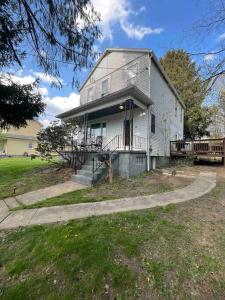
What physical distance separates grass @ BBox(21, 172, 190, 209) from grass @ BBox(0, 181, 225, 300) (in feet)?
5.57

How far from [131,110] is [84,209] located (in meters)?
6.68

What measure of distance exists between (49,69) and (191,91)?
3492 mm

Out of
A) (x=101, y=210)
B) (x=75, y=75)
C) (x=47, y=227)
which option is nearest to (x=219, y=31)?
(x=75, y=75)

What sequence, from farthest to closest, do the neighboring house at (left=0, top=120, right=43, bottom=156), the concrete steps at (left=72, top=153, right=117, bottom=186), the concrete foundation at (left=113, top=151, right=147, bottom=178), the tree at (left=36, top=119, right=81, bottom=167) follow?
the neighboring house at (left=0, top=120, right=43, bottom=156), the tree at (left=36, top=119, right=81, bottom=167), the concrete foundation at (left=113, top=151, right=147, bottom=178), the concrete steps at (left=72, top=153, right=117, bottom=186)

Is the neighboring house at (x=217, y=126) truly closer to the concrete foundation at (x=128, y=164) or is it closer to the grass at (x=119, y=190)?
the concrete foundation at (x=128, y=164)

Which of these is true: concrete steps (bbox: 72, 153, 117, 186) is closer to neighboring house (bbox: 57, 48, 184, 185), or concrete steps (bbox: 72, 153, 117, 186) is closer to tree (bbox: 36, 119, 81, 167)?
neighboring house (bbox: 57, 48, 184, 185)

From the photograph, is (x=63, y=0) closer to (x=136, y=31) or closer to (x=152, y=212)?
(x=136, y=31)

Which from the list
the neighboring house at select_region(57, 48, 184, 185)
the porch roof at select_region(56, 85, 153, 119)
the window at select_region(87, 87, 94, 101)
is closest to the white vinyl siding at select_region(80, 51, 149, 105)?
the neighboring house at select_region(57, 48, 184, 185)

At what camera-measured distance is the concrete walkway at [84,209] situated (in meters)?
4.54

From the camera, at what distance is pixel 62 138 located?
34.3 feet

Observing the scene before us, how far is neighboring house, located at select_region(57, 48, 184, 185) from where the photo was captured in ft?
33.1

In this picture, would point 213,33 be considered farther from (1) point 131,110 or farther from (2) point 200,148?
(2) point 200,148

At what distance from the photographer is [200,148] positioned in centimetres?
1337

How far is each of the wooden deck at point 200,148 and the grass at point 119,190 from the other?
548 centimetres
